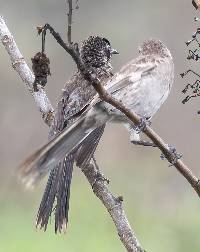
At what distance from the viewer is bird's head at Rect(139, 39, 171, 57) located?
5.20m

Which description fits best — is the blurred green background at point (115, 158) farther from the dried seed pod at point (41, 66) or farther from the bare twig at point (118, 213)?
the dried seed pod at point (41, 66)

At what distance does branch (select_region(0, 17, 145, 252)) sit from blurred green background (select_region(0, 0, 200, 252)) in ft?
15.6

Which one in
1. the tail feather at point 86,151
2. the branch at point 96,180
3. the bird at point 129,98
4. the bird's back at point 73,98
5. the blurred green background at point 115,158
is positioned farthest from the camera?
the blurred green background at point 115,158

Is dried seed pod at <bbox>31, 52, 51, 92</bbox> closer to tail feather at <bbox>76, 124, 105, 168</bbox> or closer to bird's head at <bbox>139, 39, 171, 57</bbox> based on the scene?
tail feather at <bbox>76, 124, 105, 168</bbox>

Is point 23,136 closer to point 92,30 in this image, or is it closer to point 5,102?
point 5,102

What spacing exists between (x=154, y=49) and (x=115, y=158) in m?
8.22

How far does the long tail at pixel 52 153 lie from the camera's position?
3631 mm

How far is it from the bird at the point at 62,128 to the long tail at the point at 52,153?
1.18ft

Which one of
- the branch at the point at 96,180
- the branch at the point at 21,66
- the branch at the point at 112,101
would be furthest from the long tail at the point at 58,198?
the branch at the point at 112,101

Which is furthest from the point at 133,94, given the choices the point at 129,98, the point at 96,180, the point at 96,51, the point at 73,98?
the point at 73,98

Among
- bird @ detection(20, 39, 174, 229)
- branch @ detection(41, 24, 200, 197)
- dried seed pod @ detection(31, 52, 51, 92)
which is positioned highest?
bird @ detection(20, 39, 174, 229)

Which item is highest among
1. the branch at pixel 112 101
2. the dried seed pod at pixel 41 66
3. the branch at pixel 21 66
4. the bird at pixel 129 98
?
the branch at pixel 21 66

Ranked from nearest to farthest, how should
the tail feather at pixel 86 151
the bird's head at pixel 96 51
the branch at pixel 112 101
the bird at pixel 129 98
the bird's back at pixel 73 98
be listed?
the branch at pixel 112 101, the bird at pixel 129 98, the bird's head at pixel 96 51, the tail feather at pixel 86 151, the bird's back at pixel 73 98

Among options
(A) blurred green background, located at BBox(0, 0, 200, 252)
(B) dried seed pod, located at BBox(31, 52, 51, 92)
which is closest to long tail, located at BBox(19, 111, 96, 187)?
(B) dried seed pod, located at BBox(31, 52, 51, 92)
